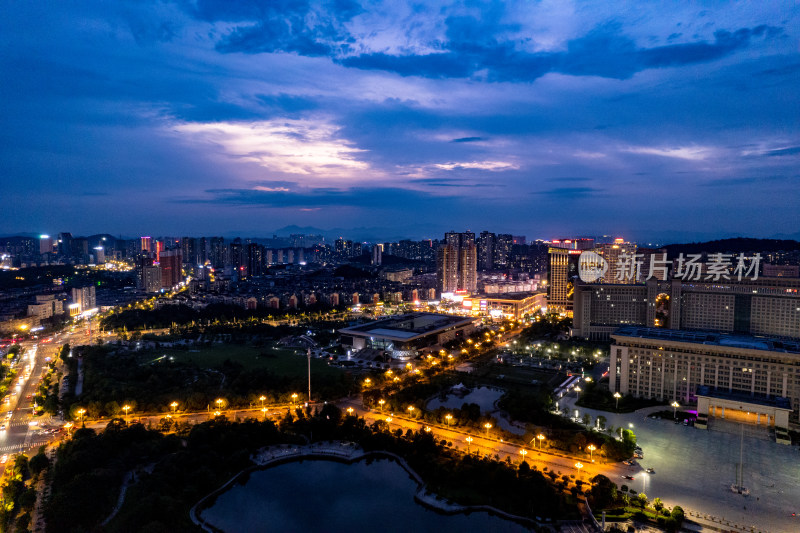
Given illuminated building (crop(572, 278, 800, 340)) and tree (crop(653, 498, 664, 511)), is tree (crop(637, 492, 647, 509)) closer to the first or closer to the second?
tree (crop(653, 498, 664, 511))

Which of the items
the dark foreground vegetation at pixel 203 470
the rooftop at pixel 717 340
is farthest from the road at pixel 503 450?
the rooftop at pixel 717 340

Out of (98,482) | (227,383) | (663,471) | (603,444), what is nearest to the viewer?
(98,482)

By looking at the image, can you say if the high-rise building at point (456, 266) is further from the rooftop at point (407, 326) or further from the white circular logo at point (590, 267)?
the white circular logo at point (590, 267)

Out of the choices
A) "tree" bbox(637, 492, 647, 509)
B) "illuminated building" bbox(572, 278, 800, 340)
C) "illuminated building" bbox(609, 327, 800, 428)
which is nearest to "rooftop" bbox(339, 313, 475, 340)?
"illuminated building" bbox(572, 278, 800, 340)

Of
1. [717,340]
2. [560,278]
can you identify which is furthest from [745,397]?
[560,278]

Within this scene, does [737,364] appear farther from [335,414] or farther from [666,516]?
[335,414]

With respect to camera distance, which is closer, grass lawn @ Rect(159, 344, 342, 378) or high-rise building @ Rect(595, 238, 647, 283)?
grass lawn @ Rect(159, 344, 342, 378)

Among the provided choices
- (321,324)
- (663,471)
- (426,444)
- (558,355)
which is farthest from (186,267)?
(663,471)
